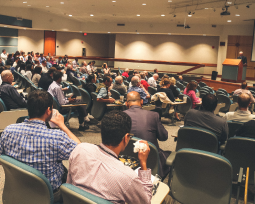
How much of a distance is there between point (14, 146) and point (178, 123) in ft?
18.0

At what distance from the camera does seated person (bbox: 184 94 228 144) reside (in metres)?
3.20

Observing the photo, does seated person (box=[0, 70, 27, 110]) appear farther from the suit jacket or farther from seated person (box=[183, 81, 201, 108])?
seated person (box=[183, 81, 201, 108])

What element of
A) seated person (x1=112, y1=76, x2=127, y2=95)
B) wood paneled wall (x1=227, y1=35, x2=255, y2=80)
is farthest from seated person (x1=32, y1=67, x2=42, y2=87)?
wood paneled wall (x1=227, y1=35, x2=255, y2=80)

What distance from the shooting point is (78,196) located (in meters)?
1.28

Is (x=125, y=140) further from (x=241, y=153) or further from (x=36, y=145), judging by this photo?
(x=241, y=153)

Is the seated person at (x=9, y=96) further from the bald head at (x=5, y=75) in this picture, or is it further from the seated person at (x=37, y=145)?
the seated person at (x=37, y=145)

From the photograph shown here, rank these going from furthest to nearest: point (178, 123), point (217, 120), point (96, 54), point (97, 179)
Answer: point (96, 54), point (178, 123), point (217, 120), point (97, 179)

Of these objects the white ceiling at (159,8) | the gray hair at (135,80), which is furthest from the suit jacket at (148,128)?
the white ceiling at (159,8)

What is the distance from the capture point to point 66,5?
14055 millimetres

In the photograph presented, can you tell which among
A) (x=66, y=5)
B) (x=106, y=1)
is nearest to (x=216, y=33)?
(x=106, y=1)

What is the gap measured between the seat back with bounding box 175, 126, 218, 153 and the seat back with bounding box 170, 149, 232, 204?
2.25 ft

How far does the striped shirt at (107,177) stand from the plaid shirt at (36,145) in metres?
0.30

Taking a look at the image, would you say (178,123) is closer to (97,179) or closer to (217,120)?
(217,120)

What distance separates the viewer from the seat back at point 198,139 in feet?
9.23
